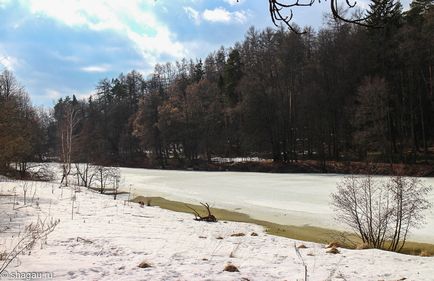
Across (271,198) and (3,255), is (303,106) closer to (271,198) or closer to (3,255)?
(271,198)

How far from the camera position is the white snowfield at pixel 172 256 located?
6.80 metres

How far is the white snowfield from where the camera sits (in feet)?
22.3

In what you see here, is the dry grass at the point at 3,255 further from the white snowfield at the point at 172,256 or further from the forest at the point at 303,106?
the forest at the point at 303,106

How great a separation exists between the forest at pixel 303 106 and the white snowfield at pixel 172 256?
19.4 metres

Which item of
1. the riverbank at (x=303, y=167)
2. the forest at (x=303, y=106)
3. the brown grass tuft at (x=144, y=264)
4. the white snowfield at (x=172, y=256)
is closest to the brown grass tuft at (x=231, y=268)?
the white snowfield at (x=172, y=256)

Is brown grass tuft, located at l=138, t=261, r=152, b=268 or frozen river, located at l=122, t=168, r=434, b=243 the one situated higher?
brown grass tuft, located at l=138, t=261, r=152, b=268

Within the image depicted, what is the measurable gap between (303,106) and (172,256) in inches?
1850

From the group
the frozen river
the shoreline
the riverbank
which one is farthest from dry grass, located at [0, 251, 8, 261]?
the riverbank

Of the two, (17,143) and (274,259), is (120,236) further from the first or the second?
(17,143)

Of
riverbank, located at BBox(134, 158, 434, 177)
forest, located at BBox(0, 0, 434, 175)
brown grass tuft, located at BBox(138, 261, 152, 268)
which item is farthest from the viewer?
forest, located at BBox(0, 0, 434, 175)

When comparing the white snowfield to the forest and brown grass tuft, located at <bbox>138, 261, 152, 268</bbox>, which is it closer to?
brown grass tuft, located at <bbox>138, 261, 152, 268</bbox>

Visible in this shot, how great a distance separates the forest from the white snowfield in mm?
19373

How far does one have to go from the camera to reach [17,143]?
2252 cm

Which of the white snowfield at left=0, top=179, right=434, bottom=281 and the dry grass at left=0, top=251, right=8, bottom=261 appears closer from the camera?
the dry grass at left=0, top=251, right=8, bottom=261
